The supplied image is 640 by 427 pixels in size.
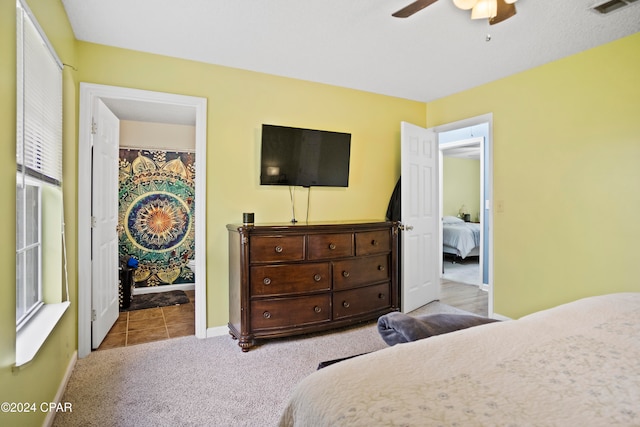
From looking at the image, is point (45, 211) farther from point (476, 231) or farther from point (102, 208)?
point (476, 231)

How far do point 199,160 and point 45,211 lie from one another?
119cm

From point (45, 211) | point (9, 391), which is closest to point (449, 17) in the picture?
point (45, 211)

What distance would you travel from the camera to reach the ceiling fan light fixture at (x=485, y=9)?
193cm

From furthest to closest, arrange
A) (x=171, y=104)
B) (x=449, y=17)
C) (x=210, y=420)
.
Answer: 1. (x=171, y=104)
2. (x=449, y=17)
3. (x=210, y=420)

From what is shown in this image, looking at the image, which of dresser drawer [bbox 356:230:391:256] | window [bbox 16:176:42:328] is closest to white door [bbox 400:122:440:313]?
dresser drawer [bbox 356:230:391:256]

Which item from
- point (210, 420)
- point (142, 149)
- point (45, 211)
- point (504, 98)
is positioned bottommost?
point (210, 420)

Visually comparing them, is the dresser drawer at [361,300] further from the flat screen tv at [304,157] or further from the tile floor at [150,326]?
the tile floor at [150,326]

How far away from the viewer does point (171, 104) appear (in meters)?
2.87

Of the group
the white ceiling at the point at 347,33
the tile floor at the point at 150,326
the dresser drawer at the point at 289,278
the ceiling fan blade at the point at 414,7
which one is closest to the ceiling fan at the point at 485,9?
the ceiling fan blade at the point at 414,7

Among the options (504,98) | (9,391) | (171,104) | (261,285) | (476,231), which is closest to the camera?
(9,391)

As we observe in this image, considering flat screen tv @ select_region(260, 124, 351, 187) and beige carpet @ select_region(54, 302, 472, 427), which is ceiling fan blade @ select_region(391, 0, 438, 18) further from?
beige carpet @ select_region(54, 302, 472, 427)

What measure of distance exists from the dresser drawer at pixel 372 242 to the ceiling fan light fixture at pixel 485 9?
1867mm

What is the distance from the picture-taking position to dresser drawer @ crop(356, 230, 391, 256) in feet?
10.2

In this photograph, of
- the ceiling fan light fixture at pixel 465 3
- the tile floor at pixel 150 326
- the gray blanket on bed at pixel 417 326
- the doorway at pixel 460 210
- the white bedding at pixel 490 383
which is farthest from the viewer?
the doorway at pixel 460 210
